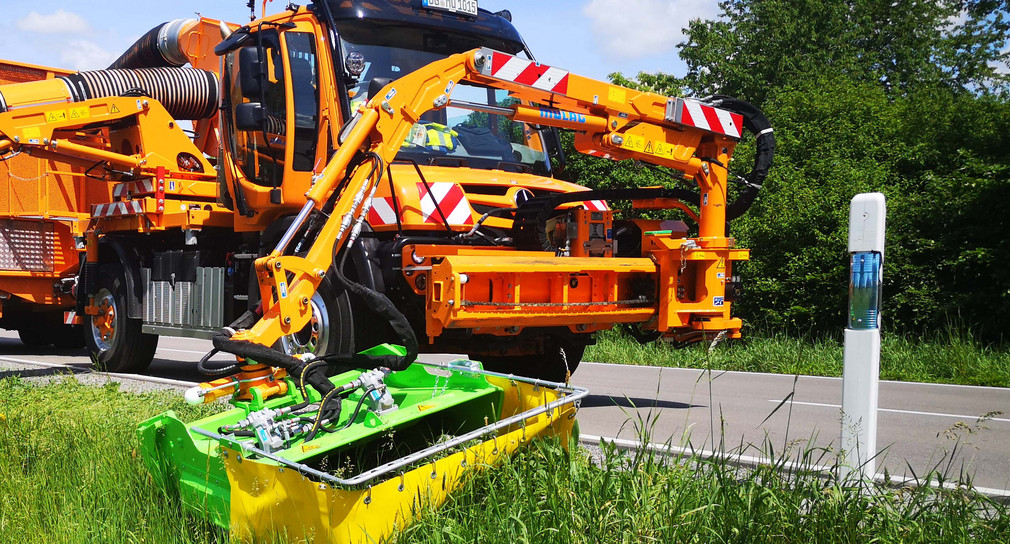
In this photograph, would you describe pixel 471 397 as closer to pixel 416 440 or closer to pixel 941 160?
pixel 416 440

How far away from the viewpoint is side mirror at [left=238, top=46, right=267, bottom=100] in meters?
7.51

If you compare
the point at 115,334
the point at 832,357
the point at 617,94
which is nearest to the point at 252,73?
the point at 617,94

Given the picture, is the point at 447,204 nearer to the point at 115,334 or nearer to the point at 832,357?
the point at 115,334

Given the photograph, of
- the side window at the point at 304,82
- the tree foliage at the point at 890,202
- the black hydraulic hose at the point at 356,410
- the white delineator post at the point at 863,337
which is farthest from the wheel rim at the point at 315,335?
the tree foliage at the point at 890,202

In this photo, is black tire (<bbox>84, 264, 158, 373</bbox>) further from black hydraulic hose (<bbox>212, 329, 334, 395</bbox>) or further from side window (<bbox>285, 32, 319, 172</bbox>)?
black hydraulic hose (<bbox>212, 329, 334, 395</bbox>)

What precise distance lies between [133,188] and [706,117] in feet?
20.0

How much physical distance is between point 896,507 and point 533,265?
328cm

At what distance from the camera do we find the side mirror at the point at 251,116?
7543mm

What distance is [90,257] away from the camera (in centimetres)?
1070

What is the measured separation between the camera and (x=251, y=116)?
754 cm

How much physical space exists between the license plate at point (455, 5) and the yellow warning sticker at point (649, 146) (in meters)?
1.76

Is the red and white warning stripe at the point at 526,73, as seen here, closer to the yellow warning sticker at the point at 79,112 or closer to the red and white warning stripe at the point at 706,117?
the red and white warning stripe at the point at 706,117

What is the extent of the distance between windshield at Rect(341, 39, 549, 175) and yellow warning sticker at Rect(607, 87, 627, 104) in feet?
3.13

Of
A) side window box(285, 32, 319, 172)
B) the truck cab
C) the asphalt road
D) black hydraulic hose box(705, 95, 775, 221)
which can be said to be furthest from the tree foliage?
side window box(285, 32, 319, 172)
